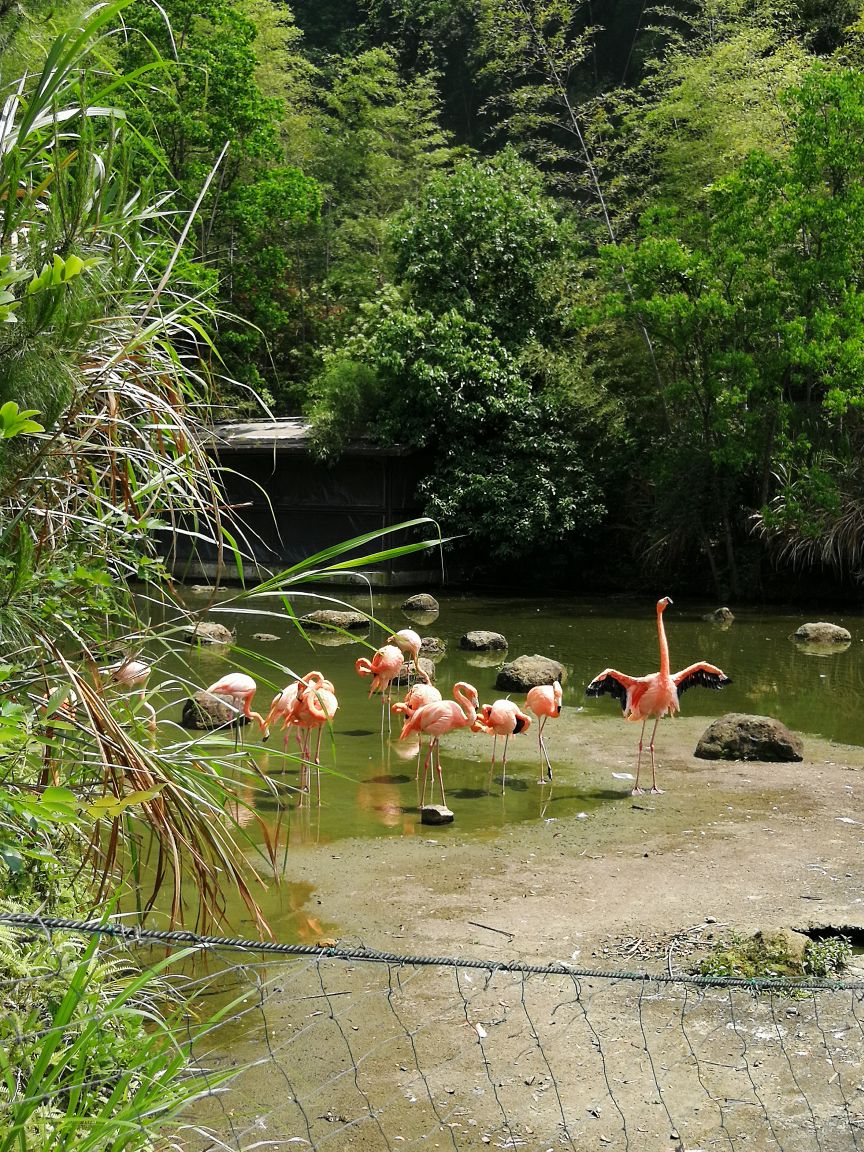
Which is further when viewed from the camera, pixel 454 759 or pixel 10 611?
pixel 454 759

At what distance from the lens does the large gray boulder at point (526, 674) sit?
10125 millimetres

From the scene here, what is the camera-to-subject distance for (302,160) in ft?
87.8

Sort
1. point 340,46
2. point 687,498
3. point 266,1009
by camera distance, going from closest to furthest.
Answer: point 266,1009 < point 687,498 < point 340,46

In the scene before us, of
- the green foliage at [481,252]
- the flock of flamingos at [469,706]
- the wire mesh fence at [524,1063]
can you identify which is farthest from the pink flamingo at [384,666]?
the green foliage at [481,252]

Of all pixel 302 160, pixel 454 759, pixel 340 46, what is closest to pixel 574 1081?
pixel 454 759

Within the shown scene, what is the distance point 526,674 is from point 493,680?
64 centimetres

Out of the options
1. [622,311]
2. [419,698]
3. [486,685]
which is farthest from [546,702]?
[622,311]

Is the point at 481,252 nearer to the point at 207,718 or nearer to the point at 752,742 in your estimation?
the point at 207,718

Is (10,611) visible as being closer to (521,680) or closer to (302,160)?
(521,680)

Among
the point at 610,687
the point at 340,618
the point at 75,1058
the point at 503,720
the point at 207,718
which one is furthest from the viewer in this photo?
the point at 340,618

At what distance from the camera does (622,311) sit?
52.2 ft

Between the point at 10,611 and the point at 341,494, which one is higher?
the point at 10,611

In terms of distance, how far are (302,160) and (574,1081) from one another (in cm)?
2553

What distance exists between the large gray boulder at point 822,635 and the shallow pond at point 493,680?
0.16m
